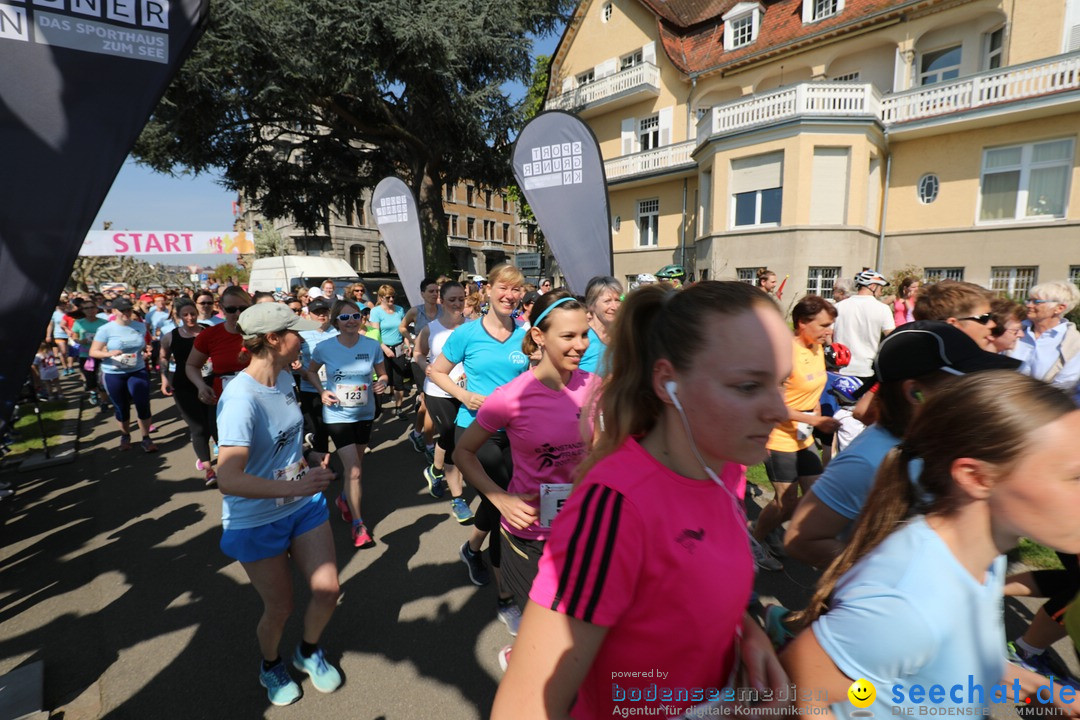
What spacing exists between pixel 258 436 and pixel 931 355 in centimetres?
289

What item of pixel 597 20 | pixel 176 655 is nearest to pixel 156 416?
pixel 176 655

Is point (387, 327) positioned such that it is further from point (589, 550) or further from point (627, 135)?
point (627, 135)

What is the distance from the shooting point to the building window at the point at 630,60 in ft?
73.0

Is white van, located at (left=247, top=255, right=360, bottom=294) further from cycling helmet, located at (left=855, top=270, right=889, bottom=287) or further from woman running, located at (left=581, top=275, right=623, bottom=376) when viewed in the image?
cycling helmet, located at (left=855, top=270, right=889, bottom=287)

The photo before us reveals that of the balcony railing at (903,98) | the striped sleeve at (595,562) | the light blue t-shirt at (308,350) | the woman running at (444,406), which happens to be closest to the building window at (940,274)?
the balcony railing at (903,98)

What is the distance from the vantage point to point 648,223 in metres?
22.7

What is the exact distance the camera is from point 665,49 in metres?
20.9

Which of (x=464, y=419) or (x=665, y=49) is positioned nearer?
(x=464, y=419)

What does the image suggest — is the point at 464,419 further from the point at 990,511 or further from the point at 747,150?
the point at 747,150

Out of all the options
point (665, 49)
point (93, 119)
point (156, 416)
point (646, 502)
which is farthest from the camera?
point (665, 49)

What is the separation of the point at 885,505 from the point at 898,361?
2.66ft

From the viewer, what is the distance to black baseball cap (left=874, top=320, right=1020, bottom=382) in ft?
5.99

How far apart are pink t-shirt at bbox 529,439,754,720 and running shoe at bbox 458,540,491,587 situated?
2574 mm

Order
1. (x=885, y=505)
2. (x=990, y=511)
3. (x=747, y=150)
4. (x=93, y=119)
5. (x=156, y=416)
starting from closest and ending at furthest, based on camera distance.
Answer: (x=990, y=511)
(x=885, y=505)
(x=93, y=119)
(x=156, y=416)
(x=747, y=150)
